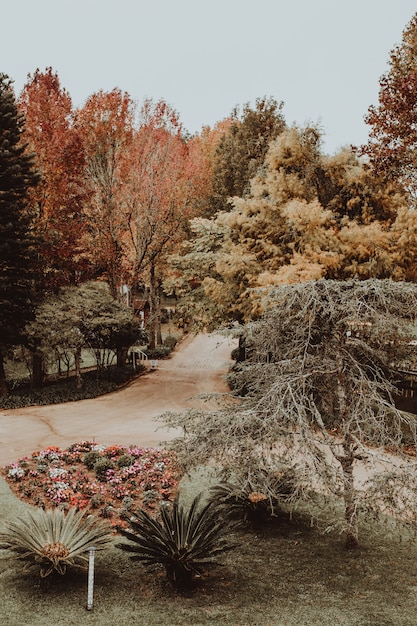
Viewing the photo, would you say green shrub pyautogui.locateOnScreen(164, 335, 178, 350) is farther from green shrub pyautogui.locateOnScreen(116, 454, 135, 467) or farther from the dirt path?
green shrub pyautogui.locateOnScreen(116, 454, 135, 467)

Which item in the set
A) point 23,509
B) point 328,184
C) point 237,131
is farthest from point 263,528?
point 237,131

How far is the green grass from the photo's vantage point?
233 inches

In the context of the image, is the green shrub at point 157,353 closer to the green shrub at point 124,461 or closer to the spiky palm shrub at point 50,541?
the green shrub at point 124,461

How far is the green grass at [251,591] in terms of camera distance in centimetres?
593

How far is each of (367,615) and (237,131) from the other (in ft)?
76.2

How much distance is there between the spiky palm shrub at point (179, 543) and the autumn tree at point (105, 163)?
671 inches

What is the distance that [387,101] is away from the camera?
15.0 m

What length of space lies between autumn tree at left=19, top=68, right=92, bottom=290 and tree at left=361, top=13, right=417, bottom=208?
11.1 m

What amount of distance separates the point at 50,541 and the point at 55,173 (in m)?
16.3

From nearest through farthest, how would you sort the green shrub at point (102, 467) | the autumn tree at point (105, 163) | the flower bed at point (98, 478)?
the flower bed at point (98, 478)
the green shrub at point (102, 467)
the autumn tree at point (105, 163)

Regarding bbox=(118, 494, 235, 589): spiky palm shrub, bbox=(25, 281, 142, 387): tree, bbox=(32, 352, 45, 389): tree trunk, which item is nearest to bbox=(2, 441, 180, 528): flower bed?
bbox=(118, 494, 235, 589): spiky palm shrub

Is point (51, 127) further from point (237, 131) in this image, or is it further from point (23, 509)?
point (23, 509)

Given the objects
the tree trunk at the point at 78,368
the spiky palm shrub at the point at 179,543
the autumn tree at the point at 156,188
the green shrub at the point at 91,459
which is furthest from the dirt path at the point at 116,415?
the autumn tree at the point at 156,188

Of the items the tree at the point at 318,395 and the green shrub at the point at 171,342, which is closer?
the tree at the point at 318,395
